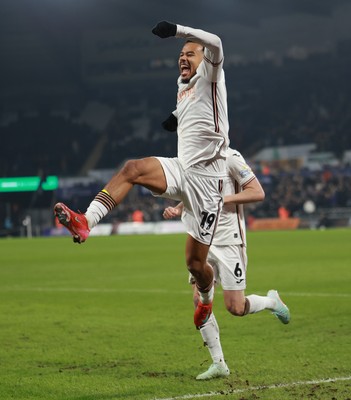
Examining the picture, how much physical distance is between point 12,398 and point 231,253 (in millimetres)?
2119

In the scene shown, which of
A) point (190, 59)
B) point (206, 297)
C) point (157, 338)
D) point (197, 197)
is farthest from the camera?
point (157, 338)

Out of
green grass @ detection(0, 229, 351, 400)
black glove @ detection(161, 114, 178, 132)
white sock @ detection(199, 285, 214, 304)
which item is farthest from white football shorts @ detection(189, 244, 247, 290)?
black glove @ detection(161, 114, 178, 132)

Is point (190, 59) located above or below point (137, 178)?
Result: above

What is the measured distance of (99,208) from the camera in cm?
576

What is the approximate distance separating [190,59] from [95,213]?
4.73 ft

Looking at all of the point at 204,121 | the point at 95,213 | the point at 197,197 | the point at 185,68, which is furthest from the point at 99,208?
the point at 185,68

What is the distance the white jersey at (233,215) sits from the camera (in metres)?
6.93

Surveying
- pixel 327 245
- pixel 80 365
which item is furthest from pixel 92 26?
pixel 80 365

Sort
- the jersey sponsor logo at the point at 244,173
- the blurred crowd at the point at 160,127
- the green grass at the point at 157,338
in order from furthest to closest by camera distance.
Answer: the blurred crowd at the point at 160,127 < the jersey sponsor logo at the point at 244,173 < the green grass at the point at 157,338

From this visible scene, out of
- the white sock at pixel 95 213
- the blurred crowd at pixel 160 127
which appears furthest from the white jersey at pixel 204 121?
the blurred crowd at pixel 160 127

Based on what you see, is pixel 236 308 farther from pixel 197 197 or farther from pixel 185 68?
pixel 185 68

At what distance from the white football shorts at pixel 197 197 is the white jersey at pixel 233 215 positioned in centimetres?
69

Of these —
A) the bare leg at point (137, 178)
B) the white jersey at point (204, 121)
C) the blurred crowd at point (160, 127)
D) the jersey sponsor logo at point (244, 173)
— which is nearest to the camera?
the bare leg at point (137, 178)

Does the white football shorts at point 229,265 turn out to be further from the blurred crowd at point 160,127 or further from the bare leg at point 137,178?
the blurred crowd at point 160,127
